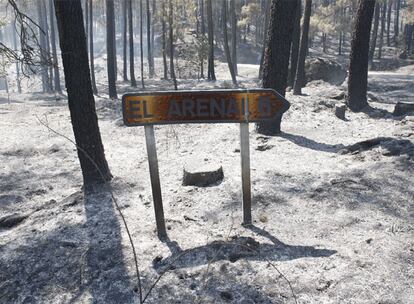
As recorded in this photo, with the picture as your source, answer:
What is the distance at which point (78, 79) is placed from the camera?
19.5 feet

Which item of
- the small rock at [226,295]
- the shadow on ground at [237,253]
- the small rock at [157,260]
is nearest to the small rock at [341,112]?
the shadow on ground at [237,253]

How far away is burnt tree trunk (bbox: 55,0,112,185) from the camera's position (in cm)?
573

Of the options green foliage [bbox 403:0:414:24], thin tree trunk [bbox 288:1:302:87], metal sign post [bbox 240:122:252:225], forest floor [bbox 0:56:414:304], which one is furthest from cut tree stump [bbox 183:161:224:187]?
green foliage [bbox 403:0:414:24]

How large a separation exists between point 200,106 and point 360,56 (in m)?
8.70

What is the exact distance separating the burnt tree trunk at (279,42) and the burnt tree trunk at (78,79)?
13.3 feet

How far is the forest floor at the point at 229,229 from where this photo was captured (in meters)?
3.65

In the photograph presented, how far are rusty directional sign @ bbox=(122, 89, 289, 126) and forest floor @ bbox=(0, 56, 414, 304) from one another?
1440mm

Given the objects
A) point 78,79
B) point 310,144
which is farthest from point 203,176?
point 310,144

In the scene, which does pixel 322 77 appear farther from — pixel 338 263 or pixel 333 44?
pixel 333 44

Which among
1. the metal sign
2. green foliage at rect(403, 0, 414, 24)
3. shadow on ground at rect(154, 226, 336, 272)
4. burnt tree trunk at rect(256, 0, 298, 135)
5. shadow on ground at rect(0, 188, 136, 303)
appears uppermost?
green foliage at rect(403, 0, 414, 24)

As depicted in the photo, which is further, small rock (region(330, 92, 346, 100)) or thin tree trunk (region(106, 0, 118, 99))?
thin tree trunk (region(106, 0, 118, 99))

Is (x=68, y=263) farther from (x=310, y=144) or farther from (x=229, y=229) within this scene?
(x=310, y=144)

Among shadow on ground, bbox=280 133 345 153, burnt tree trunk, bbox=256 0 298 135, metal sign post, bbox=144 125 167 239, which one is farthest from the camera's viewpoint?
burnt tree trunk, bbox=256 0 298 135

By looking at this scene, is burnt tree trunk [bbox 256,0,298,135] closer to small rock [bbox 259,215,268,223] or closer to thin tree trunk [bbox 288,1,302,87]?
small rock [bbox 259,215,268,223]
